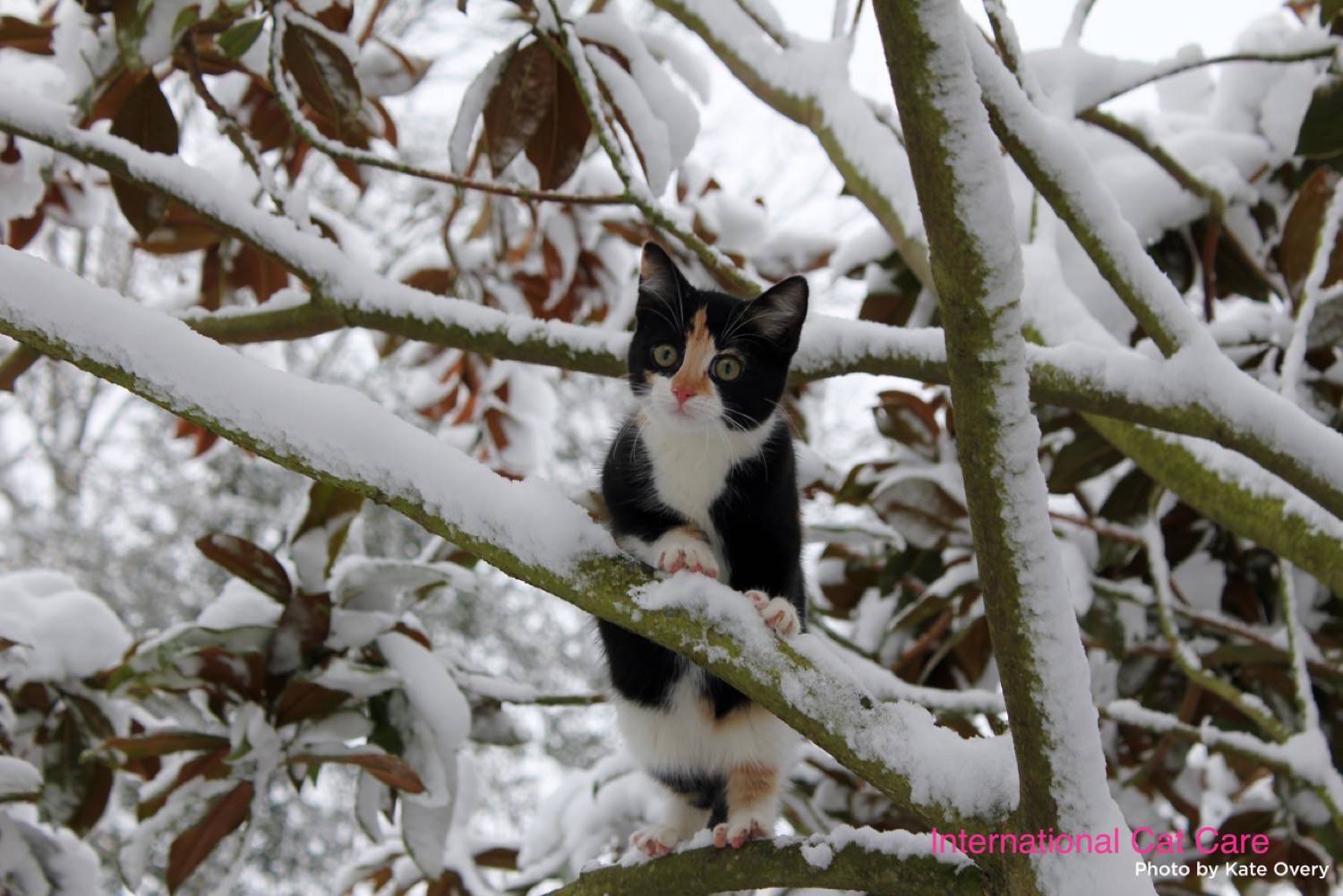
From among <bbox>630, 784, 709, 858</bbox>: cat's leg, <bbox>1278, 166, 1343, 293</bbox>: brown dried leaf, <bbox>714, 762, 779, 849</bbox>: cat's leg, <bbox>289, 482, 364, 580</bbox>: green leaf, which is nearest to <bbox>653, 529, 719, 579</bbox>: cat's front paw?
<bbox>714, 762, 779, 849</bbox>: cat's leg

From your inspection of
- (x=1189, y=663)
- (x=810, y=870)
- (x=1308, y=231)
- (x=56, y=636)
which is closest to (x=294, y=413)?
(x=810, y=870)

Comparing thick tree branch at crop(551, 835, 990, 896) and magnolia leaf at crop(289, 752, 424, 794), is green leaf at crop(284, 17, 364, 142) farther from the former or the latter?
thick tree branch at crop(551, 835, 990, 896)

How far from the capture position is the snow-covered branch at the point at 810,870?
93 cm

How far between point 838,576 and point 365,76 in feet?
4.43

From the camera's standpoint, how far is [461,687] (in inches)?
73.2

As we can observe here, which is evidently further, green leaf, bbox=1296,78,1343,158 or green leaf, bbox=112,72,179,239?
green leaf, bbox=112,72,179,239

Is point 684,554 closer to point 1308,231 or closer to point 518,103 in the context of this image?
point 518,103

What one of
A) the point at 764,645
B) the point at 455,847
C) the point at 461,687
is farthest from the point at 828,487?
the point at 764,645

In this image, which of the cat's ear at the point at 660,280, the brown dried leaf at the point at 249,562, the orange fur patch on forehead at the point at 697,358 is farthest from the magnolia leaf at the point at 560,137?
the brown dried leaf at the point at 249,562

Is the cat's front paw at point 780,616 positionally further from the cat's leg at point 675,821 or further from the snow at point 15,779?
the snow at point 15,779

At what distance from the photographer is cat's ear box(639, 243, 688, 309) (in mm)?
1545

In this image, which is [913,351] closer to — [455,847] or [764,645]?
[764,645]

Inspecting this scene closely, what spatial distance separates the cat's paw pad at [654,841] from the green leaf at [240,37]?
119 centimetres

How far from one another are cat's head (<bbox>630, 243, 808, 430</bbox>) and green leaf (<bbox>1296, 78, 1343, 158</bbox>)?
64 cm
